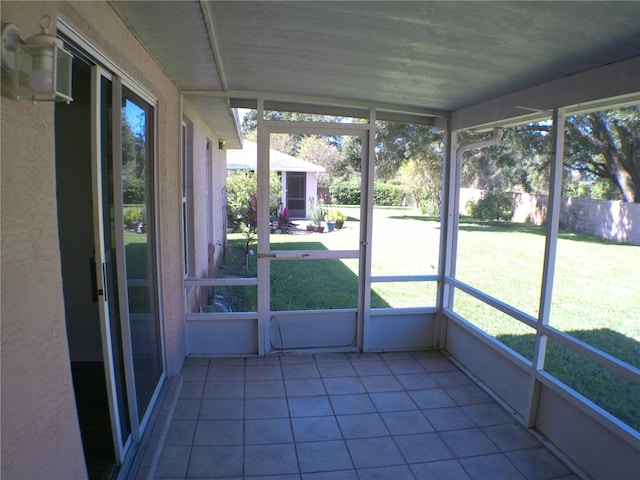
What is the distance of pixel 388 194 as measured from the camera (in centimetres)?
477

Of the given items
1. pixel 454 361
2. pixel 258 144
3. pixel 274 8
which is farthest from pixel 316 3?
pixel 454 361

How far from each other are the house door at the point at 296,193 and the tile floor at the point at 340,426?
1367 millimetres

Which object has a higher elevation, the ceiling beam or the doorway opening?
the ceiling beam

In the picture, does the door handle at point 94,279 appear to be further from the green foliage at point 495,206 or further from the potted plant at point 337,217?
the green foliage at point 495,206

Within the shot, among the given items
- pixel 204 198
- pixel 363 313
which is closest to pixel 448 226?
pixel 363 313

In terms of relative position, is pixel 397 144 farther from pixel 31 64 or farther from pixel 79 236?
pixel 31 64

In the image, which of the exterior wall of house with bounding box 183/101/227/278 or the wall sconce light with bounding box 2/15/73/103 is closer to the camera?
the wall sconce light with bounding box 2/15/73/103

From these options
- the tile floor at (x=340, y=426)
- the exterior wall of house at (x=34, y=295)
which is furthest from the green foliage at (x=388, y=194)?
the exterior wall of house at (x=34, y=295)

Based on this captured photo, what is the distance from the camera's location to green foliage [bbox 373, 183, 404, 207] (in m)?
4.44

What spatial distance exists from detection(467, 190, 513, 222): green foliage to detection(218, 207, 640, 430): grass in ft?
0.55

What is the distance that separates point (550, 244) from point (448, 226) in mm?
1386

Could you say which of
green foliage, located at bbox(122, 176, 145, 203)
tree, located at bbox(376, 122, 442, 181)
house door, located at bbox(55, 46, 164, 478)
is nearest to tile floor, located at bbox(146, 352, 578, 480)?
house door, located at bbox(55, 46, 164, 478)

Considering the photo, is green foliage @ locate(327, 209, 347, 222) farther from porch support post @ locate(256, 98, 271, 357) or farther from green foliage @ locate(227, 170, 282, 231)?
green foliage @ locate(227, 170, 282, 231)

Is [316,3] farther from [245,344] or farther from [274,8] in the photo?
[245,344]
